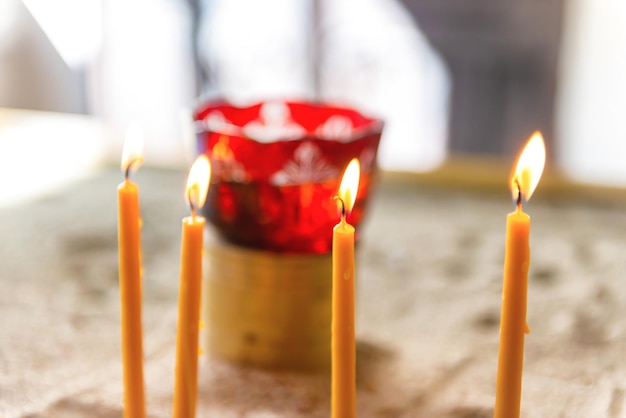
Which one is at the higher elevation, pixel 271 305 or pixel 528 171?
pixel 528 171

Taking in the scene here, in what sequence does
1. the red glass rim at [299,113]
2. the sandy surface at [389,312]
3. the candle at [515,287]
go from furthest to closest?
1. the red glass rim at [299,113]
2. the sandy surface at [389,312]
3. the candle at [515,287]

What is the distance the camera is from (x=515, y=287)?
436 mm

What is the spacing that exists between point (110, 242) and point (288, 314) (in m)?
0.42

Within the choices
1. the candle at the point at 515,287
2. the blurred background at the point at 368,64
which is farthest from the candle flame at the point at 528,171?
the blurred background at the point at 368,64

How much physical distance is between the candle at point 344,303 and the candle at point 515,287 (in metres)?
0.09

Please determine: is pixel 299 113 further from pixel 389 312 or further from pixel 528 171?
pixel 528 171

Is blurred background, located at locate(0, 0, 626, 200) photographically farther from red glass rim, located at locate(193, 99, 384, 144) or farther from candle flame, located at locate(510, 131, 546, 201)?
candle flame, located at locate(510, 131, 546, 201)

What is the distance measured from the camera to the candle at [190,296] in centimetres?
46

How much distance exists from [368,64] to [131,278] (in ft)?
6.37

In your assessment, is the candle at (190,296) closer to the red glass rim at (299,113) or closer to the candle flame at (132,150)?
the candle flame at (132,150)

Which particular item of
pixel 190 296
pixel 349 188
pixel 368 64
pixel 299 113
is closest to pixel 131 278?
pixel 190 296

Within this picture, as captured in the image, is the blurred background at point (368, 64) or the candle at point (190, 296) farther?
the blurred background at point (368, 64)

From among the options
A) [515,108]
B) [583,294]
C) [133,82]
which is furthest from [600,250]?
[133,82]

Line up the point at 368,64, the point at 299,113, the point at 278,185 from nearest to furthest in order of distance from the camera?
the point at 278,185, the point at 299,113, the point at 368,64
